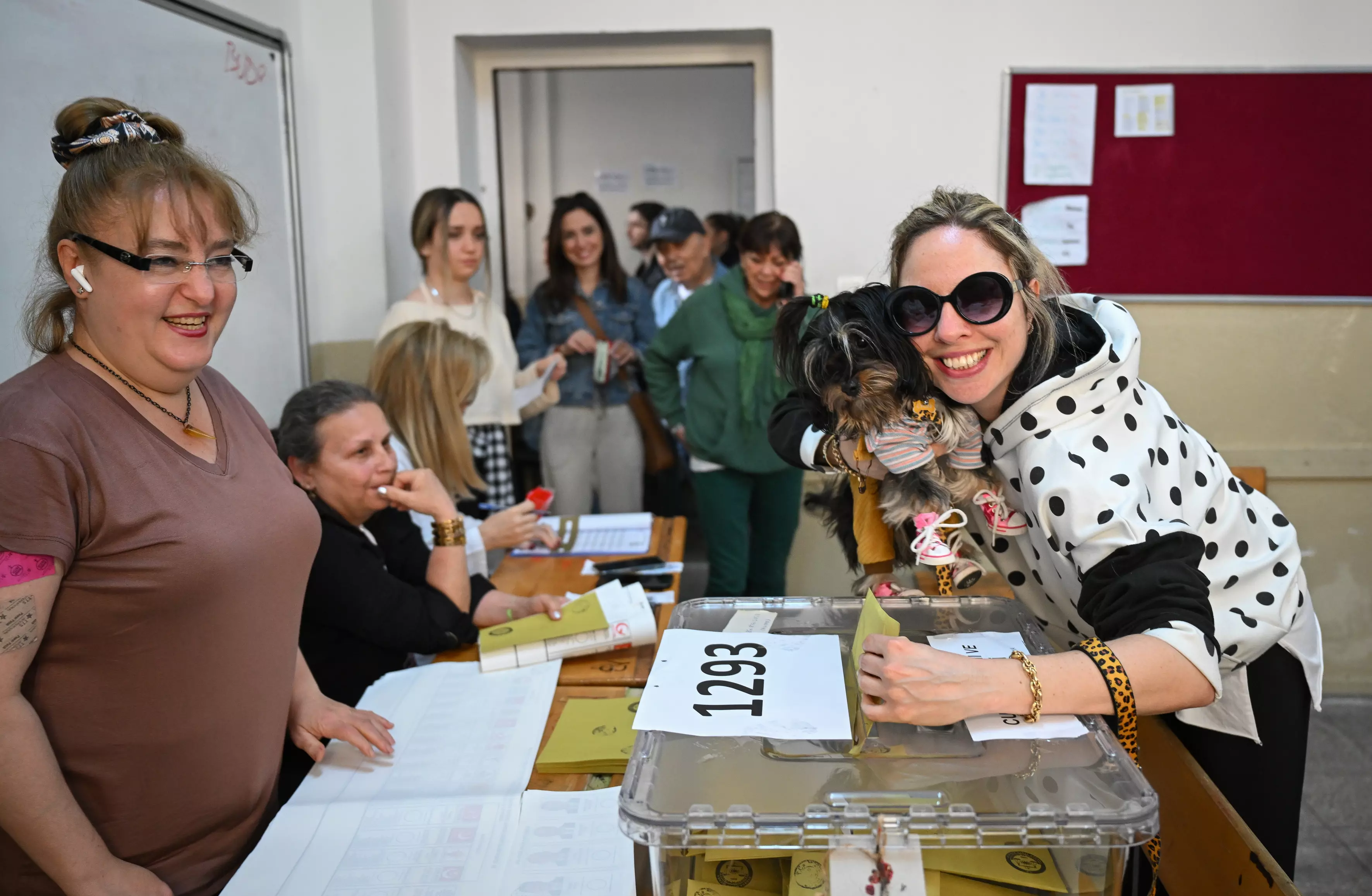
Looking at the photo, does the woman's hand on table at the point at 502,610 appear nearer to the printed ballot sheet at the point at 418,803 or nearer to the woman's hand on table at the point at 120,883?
the printed ballot sheet at the point at 418,803

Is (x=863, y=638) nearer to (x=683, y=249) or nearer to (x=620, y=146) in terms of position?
(x=683, y=249)

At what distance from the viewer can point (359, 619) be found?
1.94m

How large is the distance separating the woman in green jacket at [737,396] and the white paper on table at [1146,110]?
154cm

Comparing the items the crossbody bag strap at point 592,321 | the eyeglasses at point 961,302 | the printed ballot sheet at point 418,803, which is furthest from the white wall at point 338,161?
the eyeglasses at point 961,302

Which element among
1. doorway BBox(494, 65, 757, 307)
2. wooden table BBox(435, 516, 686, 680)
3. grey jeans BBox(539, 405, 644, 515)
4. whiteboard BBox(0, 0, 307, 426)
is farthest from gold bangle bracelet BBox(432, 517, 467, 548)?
doorway BBox(494, 65, 757, 307)

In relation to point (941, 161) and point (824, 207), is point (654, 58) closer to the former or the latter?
point (824, 207)

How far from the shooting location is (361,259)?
13.0ft

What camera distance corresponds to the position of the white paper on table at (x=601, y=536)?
272 centimetres

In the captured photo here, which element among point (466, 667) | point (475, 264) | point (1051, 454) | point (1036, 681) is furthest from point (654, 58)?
point (1036, 681)

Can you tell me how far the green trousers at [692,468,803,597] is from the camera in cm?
377

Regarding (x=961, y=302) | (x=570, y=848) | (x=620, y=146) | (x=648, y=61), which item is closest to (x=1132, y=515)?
(x=961, y=302)

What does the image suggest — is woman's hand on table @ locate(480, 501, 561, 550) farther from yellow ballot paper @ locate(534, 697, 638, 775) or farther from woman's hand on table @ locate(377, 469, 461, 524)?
yellow ballot paper @ locate(534, 697, 638, 775)

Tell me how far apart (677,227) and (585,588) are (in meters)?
2.24

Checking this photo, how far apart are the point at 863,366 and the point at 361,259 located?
3.00 metres
